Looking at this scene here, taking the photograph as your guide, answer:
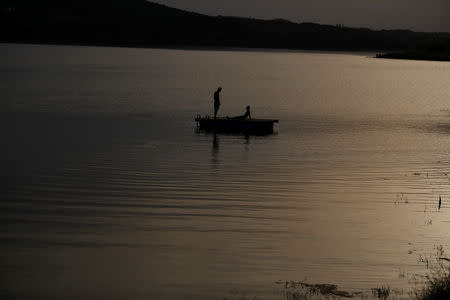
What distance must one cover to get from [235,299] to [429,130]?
30635 millimetres

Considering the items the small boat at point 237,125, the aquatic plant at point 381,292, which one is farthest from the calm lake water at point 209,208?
the small boat at point 237,125

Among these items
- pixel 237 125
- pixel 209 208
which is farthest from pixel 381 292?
pixel 237 125

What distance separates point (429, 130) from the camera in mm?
40562

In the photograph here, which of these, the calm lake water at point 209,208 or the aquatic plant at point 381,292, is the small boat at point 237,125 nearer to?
the calm lake water at point 209,208

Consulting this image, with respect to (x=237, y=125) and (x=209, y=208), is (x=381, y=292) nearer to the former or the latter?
(x=209, y=208)

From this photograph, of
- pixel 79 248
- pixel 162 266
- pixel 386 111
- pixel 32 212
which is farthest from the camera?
pixel 386 111

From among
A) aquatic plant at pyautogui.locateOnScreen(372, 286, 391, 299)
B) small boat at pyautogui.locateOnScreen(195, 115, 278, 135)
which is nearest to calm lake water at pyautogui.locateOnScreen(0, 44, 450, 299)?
aquatic plant at pyautogui.locateOnScreen(372, 286, 391, 299)

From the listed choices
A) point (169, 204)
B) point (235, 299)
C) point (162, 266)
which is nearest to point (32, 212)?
point (169, 204)

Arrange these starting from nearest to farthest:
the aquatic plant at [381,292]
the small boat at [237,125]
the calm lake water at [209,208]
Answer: the aquatic plant at [381,292] → the calm lake water at [209,208] → the small boat at [237,125]

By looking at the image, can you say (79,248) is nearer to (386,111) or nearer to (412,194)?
(412,194)

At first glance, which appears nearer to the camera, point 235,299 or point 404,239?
point 235,299

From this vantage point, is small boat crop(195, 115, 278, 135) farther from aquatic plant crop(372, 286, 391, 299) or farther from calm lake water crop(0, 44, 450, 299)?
aquatic plant crop(372, 286, 391, 299)

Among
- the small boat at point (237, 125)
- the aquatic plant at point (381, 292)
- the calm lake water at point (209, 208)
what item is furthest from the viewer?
the small boat at point (237, 125)

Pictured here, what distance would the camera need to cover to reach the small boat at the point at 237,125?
34438 millimetres
